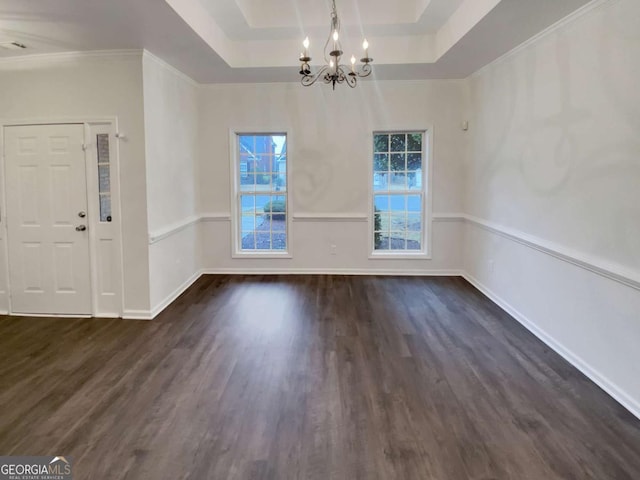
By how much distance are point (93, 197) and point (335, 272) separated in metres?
3.31

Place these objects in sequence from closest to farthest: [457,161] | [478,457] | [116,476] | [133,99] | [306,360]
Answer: [116,476], [478,457], [306,360], [133,99], [457,161]

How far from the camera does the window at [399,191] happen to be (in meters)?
Answer: 6.00

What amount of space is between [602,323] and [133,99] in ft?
14.6

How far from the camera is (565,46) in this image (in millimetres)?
3314

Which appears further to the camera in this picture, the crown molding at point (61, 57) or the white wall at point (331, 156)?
the white wall at point (331, 156)

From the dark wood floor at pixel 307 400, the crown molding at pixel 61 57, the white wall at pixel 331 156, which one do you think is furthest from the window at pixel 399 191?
the crown molding at pixel 61 57

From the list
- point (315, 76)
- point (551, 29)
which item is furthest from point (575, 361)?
point (315, 76)

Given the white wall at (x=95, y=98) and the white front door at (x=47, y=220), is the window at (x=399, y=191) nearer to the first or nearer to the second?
the white wall at (x=95, y=98)

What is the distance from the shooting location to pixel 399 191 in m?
6.05

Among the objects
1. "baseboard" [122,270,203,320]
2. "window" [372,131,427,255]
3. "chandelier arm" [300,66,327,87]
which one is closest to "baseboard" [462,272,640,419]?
"window" [372,131,427,255]

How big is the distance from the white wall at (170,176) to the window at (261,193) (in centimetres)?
67

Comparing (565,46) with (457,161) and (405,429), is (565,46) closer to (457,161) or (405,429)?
(457,161)

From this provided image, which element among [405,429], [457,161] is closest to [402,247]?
[457,161]

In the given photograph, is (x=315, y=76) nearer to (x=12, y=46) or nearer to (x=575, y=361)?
(x=12, y=46)
